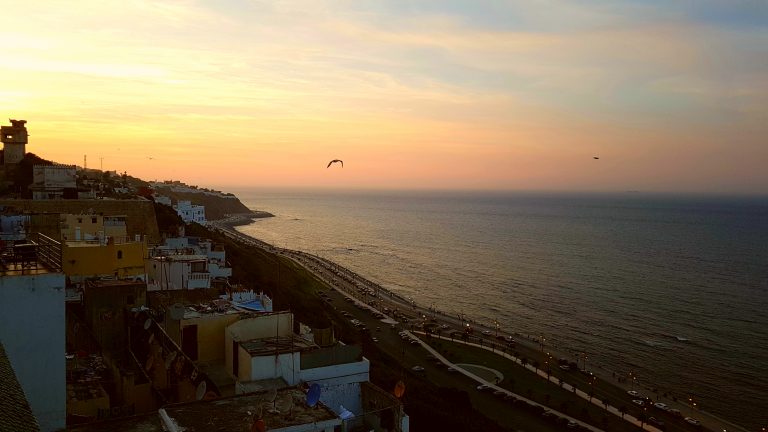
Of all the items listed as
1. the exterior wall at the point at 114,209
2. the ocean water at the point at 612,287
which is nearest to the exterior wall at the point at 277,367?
the exterior wall at the point at 114,209

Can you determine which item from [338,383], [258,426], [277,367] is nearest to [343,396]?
[338,383]

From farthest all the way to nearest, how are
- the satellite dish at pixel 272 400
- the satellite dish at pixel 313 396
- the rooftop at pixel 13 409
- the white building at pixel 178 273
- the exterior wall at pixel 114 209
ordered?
the exterior wall at pixel 114 209
the white building at pixel 178 273
the satellite dish at pixel 313 396
the satellite dish at pixel 272 400
the rooftop at pixel 13 409

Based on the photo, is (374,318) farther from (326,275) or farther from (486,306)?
(326,275)

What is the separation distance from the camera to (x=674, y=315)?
56219 millimetres

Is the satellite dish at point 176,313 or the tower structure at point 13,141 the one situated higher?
the tower structure at point 13,141

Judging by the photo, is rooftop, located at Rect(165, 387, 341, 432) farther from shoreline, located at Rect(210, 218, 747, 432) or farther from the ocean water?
the ocean water

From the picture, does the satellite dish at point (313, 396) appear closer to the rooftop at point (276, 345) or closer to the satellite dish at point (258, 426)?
the satellite dish at point (258, 426)

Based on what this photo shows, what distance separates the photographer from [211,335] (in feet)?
48.1

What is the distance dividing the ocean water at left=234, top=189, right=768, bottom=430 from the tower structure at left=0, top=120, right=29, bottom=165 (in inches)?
1531

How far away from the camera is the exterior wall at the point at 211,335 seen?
1452 centimetres

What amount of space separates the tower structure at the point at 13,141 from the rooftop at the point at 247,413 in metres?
46.0

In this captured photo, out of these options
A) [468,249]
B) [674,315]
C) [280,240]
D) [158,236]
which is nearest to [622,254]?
[468,249]

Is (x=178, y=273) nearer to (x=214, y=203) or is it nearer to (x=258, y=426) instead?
(x=258, y=426)

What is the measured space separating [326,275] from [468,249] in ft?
134
